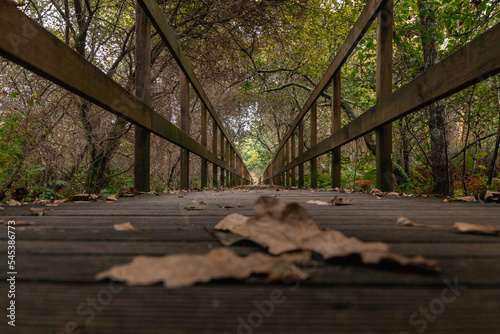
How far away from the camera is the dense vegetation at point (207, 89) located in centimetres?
308

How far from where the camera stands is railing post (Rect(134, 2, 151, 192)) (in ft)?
8.69

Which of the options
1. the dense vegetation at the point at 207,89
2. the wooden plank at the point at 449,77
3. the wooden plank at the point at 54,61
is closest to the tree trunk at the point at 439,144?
the dense vegetation at the point at 207,89

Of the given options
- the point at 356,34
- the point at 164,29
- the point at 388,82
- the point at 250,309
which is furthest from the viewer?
the point at 356,34

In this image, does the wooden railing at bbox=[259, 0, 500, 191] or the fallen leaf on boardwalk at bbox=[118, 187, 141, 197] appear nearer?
the wooden railing at bbox=[259, 0, 500, 191]

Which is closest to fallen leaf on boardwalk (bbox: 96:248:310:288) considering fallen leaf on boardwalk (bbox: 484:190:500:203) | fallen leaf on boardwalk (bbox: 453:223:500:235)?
fallen leaf on boardwalk (bbox: 453:223:500:235)

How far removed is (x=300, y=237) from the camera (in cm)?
67

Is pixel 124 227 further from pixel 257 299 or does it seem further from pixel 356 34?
pixel 356 34

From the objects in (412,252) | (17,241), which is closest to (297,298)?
(412,252)

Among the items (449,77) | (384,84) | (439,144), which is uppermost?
(384,84)

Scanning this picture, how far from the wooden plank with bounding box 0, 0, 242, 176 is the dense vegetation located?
1340mm

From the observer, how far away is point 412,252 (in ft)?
2.15

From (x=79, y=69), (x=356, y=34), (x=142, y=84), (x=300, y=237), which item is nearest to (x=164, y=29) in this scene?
(x=142, y=84)

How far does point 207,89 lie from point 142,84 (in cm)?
577

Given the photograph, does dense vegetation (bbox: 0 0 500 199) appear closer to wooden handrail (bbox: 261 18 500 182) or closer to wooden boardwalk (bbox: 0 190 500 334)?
wooden handrail (bbox: 261 18 500 182)
